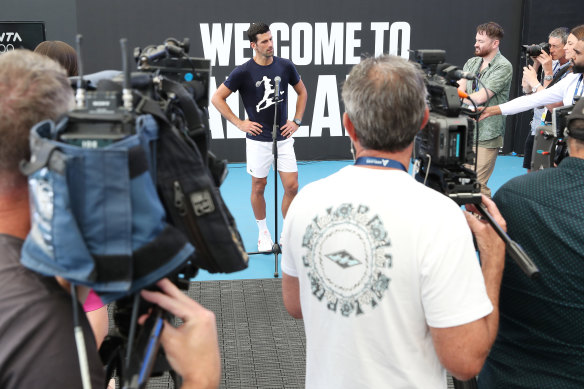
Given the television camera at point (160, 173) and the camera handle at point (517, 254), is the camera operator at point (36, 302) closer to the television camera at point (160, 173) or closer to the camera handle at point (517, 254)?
the television camera at point (160, 173)

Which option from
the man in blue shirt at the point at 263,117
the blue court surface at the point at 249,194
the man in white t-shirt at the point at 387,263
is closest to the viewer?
the man in white t-shirt at the point at 387,263

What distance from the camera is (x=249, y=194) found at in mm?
6996

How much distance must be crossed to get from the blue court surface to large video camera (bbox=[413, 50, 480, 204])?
112 inches

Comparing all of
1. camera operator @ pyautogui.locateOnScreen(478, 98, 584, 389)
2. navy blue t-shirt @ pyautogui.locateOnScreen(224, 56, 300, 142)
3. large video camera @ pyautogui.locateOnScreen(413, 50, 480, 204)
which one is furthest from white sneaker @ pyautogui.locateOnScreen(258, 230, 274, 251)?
camera operator @ pyautogui.locateOnScreen(478, 98, 584, 389)

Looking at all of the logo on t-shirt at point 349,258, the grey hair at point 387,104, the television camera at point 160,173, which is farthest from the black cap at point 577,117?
the television camera at point 160,173

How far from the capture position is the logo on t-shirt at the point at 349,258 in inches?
55.1

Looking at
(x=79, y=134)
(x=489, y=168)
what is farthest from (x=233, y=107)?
(x=79, y=134)

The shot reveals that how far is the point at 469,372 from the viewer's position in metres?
1.39

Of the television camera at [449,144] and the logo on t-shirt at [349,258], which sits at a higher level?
the television camera at [449,144]

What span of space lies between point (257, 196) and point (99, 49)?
4.17 meters

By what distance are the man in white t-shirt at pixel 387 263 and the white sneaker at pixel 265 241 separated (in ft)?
11.7

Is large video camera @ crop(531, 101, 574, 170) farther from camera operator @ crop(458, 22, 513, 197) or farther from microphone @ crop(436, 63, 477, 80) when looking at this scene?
camera operator @ crop(458, 22, 513, 197)

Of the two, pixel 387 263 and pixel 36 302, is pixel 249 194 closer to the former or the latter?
pixel 387 263

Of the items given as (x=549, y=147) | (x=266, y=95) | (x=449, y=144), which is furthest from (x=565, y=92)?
(x=449, y=144)
